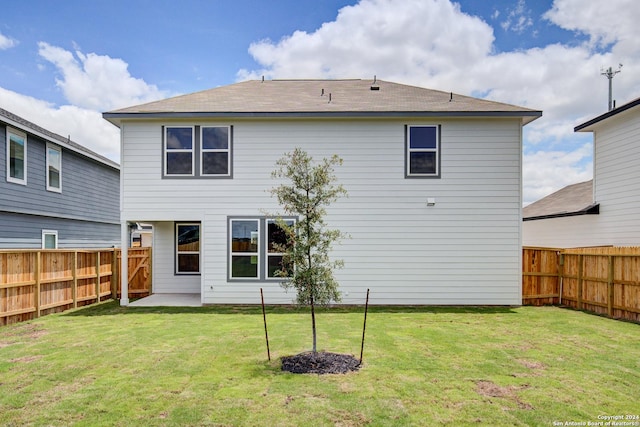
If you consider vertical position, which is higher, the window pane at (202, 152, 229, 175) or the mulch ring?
the window pane at (202, 152, 229, 175)

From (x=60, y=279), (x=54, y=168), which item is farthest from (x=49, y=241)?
(x=60, y=279)

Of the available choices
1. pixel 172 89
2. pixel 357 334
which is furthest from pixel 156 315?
pixel 172 89

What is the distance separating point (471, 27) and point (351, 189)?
6.36 m

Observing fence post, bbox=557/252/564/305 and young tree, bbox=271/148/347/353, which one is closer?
young tree, bbox=271/148/347/353

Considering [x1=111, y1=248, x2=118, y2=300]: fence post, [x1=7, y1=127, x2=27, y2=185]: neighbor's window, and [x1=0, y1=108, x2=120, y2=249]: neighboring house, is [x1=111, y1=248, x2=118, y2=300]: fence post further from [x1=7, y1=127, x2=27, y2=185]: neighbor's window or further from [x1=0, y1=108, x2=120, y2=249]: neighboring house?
[x1=7, y1=127, x2=27, y2=185]: neighbor's window

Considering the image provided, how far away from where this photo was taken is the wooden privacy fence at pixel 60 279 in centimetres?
867

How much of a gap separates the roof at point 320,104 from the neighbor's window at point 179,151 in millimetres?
512

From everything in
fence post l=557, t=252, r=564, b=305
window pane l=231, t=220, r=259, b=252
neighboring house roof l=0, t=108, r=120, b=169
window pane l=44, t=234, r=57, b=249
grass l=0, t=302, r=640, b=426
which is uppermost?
neighboring house roof l=0, t=108, r=120, b=169

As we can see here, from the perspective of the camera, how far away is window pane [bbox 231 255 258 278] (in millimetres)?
11055

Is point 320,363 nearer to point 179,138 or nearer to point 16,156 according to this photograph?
point 179,138

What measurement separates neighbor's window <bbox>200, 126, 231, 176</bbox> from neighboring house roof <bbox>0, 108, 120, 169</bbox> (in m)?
5.95

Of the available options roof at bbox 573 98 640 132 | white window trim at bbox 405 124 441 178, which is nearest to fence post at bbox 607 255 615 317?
roof at bbox 573 98 640 132

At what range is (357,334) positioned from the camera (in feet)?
25.2

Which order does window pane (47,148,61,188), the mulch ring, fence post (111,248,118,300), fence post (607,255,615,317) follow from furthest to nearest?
window pane (47,148,61,188)
fence post (111,248,118,300)
fence post (607,255,615,317)
the mulch ring
